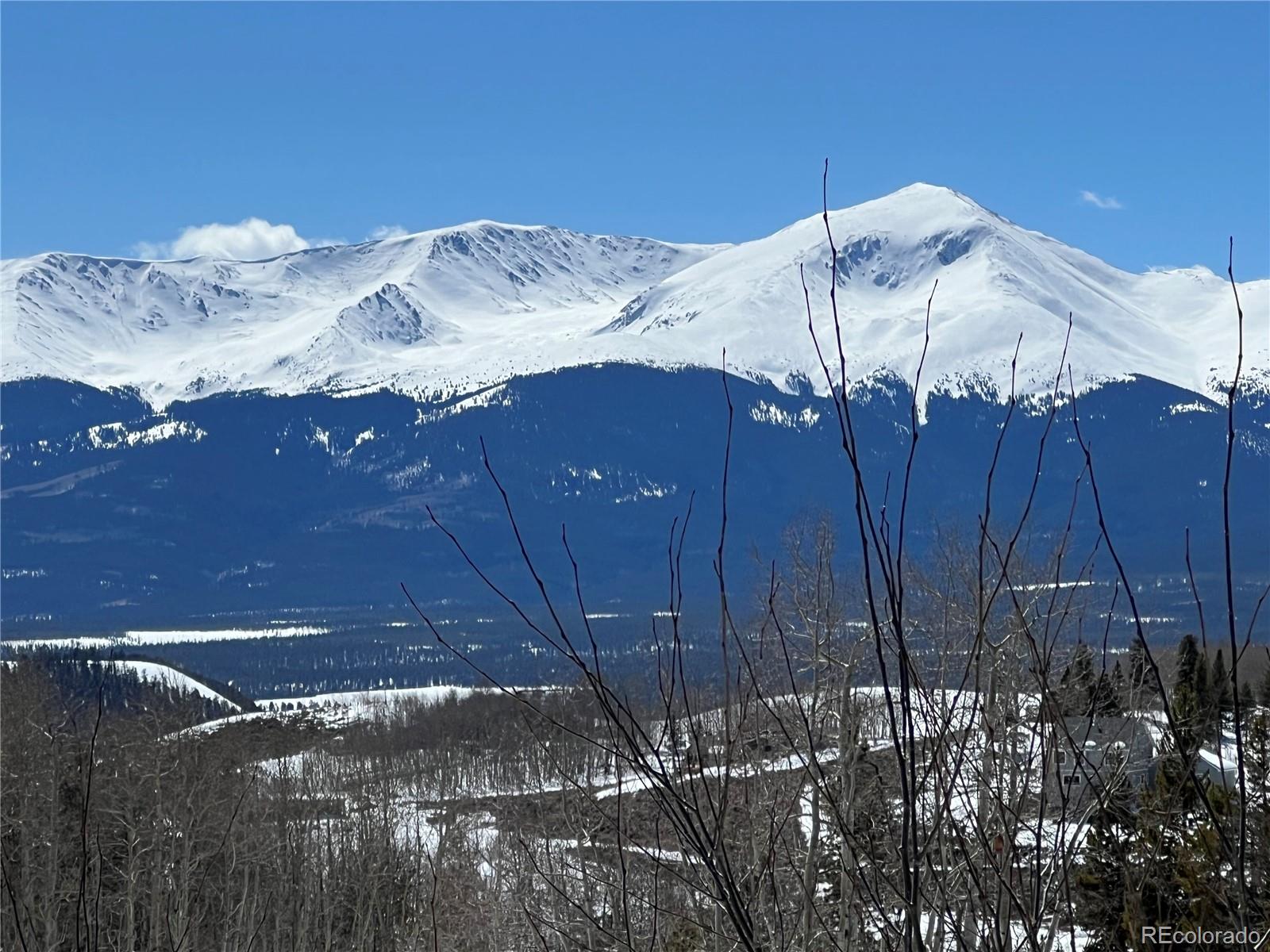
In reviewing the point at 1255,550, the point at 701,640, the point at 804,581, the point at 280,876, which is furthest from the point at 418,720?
→ the point at 1255,550

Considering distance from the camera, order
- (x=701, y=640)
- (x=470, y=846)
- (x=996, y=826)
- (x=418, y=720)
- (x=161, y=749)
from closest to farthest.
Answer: (x=996, y=826)
(x=161, y=749)
(x=470, y=846)
(x=418, y=720)
(x=701, y=640)

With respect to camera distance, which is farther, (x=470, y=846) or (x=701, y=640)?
(x=701, y=640)

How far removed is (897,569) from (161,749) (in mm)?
26829

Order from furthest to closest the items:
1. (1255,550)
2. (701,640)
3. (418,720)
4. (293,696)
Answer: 1. (1255,550)
2. (293,696)
3. (701,640)
4. (418,720)

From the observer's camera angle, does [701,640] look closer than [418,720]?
No

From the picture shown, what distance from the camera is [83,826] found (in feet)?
7.61

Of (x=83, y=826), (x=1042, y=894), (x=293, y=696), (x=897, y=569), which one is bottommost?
(x=293, y=696)

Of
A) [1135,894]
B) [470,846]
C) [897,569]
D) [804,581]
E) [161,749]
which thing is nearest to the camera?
[897,569]

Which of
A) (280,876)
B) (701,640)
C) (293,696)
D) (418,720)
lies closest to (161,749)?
(280,876)

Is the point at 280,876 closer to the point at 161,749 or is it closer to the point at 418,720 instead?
the point at 161,749

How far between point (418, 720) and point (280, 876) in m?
48.2

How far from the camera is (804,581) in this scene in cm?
1645

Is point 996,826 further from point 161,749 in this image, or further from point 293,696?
point 293,696

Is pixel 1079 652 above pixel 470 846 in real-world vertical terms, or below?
above
